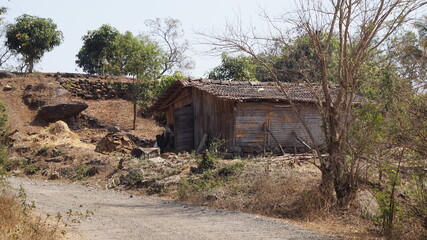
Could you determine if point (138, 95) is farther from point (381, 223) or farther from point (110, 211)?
point (381, 223)

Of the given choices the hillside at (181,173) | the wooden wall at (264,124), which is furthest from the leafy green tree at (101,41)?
the wooden wall at (264,124)

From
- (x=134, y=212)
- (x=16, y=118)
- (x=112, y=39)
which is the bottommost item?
(x=134, y=212)

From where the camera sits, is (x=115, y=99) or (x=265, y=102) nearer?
(x=265, y=102)

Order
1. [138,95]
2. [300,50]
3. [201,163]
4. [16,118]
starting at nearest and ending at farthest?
[300,50], [201,163], [16,118], [138,95]

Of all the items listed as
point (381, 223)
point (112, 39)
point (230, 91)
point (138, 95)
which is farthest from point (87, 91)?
point (381, 223)

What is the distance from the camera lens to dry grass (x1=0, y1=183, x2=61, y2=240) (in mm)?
5949

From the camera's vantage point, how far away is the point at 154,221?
8328 millimetres

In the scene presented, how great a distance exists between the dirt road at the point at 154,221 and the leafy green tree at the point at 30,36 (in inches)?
1078

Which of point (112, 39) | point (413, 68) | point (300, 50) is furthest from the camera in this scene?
point (112, 39)

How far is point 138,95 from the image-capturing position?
30.7 meters

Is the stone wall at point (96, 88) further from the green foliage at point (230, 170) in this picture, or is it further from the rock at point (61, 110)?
the green foliage at point (230, 170)

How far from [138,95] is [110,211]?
21853 millimetres

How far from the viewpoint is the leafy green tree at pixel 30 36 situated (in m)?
36.2

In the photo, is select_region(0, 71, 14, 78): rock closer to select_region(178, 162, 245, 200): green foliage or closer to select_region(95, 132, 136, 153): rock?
select_region(95, 132, 136, 153): rock
